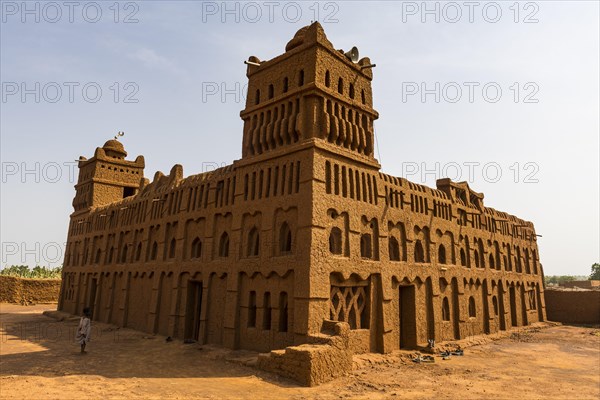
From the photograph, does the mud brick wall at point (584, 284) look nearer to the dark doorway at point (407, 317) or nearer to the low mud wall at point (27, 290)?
the dark doorway at point (407, 317)

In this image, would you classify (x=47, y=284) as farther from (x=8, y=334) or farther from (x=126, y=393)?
(x=126, y=393)

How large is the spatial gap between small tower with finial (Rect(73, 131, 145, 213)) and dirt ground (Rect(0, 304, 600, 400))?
15.3 m

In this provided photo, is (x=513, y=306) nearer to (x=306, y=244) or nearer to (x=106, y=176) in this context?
(x=306, y=244)

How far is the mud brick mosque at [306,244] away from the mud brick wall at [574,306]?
1373 cm

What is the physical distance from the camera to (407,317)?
63.7 feet

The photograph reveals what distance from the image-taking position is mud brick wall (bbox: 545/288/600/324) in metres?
33.6

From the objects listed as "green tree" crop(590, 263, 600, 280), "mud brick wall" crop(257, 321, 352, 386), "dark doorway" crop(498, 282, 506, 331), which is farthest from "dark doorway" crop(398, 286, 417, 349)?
"green tree" crop(590, 263, 600, 280)

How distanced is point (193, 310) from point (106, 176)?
1952cm

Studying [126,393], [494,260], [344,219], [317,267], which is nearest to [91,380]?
[126,393]

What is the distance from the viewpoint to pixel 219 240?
1952 cm

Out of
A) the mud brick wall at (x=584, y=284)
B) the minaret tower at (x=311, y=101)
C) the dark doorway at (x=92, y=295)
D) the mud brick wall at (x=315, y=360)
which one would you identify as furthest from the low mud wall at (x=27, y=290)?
the mud brick wall at (x=584, y=284)

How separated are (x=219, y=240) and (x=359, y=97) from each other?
9.80 meters

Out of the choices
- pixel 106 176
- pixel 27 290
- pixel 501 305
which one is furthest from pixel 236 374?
pixel 27 290

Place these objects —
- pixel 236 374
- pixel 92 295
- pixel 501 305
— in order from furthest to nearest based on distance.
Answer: pixel 92 295 < pixel 501 305 < pixel 236 374
